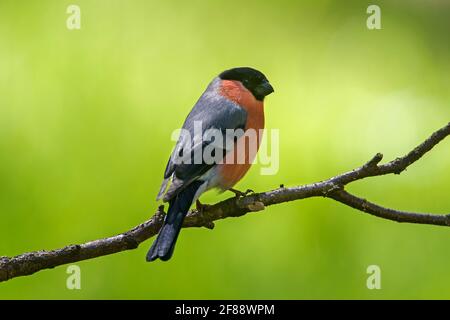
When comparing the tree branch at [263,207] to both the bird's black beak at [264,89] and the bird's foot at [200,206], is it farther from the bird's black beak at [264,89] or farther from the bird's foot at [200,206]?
the bird's black beak at [264,89]

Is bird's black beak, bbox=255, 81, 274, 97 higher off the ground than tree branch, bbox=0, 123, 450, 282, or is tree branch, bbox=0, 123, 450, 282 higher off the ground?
bird's black beak, bbox=255, 81, 274, 97

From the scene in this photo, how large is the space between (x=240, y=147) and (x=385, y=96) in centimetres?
45

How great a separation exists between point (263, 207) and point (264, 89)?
35 cm

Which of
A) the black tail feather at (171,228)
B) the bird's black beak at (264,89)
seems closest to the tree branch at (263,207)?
the black tail feather at (171,228)

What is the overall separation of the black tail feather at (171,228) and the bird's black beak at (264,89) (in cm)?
32

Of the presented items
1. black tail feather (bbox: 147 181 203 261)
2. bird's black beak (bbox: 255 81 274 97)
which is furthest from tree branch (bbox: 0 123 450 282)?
bird's black beak (bbox: 255 81 274 97)

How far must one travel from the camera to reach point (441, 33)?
81.1 inches

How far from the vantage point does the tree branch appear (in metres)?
1.21

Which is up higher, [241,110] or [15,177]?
[241,110]

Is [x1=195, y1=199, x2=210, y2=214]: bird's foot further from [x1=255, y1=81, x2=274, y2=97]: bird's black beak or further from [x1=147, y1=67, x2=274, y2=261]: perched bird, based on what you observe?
[x1=255, y1=81, x2=274, y2=97]: bird's black beak

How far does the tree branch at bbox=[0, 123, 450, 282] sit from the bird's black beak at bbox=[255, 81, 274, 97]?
0.31 meters

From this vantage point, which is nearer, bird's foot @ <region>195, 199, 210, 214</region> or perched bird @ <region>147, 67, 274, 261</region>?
perched bird @ <region>147, 67, 274, 261</region>

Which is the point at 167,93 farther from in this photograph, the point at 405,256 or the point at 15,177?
the point at 405,256

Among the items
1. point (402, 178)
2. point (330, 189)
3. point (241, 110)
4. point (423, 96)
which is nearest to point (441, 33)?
point (423, 96)
